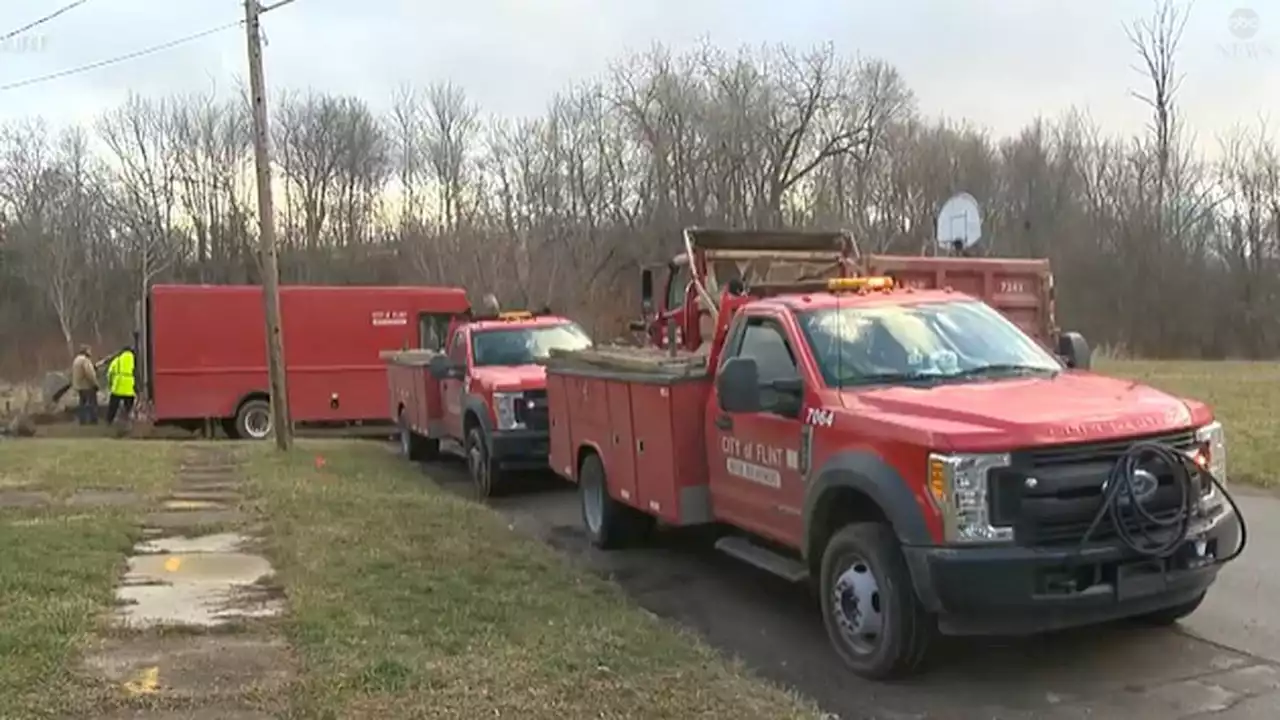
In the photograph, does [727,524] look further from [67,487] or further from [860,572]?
[67,487]

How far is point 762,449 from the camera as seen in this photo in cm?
726

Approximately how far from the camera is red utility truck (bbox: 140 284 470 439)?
22.3 metres

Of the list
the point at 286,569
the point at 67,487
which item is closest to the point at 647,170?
the point at 67,487

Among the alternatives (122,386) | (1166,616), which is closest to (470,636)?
(1166,616)

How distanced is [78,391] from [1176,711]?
998 inches

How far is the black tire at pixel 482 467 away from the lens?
13156 millimetres

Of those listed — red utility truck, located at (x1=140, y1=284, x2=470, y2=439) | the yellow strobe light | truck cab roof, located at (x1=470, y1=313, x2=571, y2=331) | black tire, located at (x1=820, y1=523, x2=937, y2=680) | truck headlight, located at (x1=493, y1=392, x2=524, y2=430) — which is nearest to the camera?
black tire, located at (x1=820, y1=523, x2=937, y2=680)

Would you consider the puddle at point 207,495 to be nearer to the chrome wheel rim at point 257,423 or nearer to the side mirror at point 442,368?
the side mirror at point 442,368

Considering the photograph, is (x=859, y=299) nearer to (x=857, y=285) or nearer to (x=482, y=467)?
(x=857, y=285)

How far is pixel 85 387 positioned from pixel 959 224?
1790 cm

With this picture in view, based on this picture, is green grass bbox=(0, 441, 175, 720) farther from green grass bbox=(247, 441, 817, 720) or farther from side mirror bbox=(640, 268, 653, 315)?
Result: side mirror bbox=(640, 268, 653, 315)

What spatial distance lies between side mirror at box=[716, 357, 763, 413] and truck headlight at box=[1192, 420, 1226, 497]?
2212mm

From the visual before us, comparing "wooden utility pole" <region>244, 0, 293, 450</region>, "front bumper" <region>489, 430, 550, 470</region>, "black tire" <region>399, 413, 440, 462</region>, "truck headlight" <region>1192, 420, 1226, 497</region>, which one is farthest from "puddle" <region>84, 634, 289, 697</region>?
"black tire" <region>399, 413, 440, 462</region>

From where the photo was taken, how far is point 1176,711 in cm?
557
